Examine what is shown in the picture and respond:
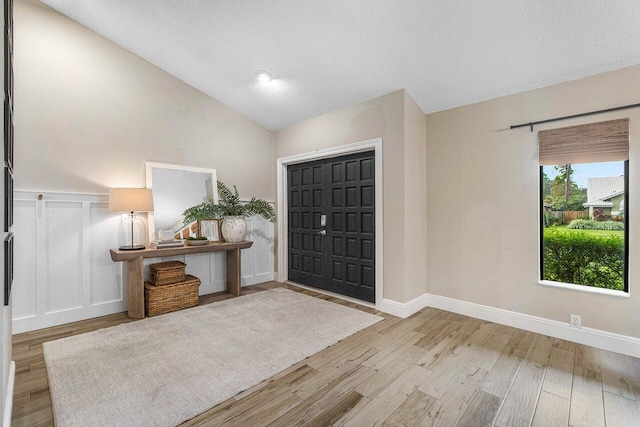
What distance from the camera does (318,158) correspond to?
14.1ft

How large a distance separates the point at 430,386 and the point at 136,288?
9.87 feet

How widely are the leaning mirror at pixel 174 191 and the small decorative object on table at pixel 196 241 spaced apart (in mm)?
197

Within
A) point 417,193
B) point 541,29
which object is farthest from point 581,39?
point 417,193

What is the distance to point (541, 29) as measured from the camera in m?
2.33

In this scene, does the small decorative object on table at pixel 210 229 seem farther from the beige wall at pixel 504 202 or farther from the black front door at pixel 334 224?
the beige wall at pixel 504 202

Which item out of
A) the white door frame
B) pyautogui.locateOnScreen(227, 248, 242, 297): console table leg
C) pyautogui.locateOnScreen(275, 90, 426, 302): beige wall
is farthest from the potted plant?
pyautogui.locateOnScreen(275, 90, 426, 302): beige wall

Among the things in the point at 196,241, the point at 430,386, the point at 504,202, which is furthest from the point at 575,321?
the point at 196,241

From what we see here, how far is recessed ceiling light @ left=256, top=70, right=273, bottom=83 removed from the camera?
11.5 feet

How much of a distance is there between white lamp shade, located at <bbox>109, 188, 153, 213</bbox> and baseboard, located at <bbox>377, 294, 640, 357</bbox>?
2.91 metres

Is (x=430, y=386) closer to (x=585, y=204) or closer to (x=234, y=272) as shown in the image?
(x=585, y=204)

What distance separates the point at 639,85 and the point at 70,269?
18.1 ft

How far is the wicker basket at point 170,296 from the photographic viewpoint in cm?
335

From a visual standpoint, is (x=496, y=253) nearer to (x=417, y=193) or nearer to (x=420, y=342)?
(x=417, y=193)

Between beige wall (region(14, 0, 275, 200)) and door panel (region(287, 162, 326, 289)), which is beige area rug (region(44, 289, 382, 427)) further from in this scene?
beige wall (region(14, 0, 275, 200))
